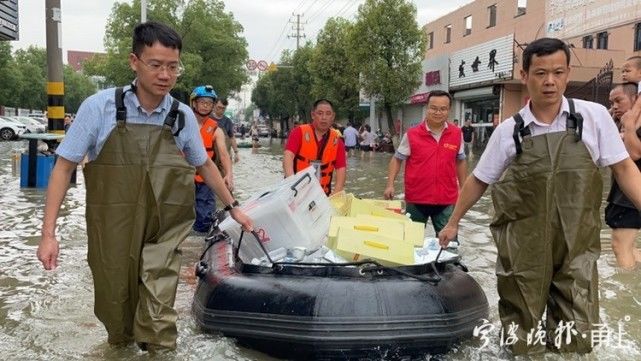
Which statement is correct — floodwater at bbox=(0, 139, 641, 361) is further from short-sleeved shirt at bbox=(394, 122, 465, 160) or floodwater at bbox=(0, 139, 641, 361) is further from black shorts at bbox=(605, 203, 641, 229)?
short-sleeved shirt at bbox=(394, 122, 465, 160)

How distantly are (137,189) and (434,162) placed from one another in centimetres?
313

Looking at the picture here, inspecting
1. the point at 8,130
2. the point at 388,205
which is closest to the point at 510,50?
the point at 388,205

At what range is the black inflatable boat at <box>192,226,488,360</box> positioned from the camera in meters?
3.56

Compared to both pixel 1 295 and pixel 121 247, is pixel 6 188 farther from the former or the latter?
pixel 121 247

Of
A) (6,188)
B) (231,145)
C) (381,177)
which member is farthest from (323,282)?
(381,177)

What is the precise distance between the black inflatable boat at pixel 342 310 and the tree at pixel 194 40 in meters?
38.9

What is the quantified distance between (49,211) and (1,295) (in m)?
2.44

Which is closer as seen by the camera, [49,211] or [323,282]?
[49,211]

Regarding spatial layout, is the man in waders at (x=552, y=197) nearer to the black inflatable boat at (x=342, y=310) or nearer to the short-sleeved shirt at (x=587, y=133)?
the short-sleeved shirt at (x=587, y=133)

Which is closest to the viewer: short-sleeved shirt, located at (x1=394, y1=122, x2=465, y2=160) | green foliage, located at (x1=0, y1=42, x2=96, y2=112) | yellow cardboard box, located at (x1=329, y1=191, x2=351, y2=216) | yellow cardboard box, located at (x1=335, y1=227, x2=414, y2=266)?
yellow cardboard box, located at (x1=335, y1=227, x2=414, y2=266)

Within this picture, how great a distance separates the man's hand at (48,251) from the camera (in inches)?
133

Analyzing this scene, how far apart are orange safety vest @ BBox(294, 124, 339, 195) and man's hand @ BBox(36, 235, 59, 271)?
3.02 m

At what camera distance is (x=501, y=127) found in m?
3.66

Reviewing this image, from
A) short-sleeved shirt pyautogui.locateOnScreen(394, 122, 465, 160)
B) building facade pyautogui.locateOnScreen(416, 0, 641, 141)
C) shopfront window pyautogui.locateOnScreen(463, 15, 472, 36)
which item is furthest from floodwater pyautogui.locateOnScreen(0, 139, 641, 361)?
shopfront window pyautogui.locateOnScreen(463, 15, 472, 36)
